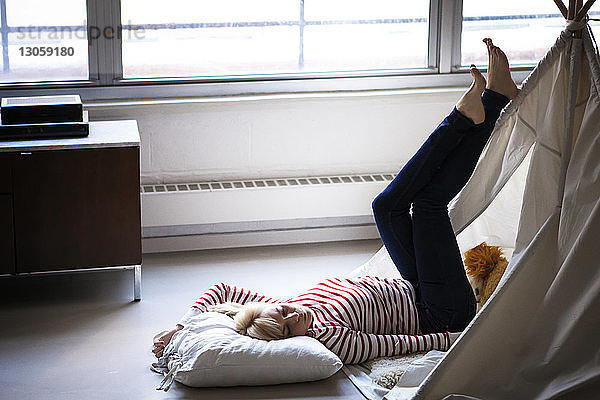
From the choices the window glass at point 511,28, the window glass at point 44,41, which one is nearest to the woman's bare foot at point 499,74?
the window glass at point 511,28

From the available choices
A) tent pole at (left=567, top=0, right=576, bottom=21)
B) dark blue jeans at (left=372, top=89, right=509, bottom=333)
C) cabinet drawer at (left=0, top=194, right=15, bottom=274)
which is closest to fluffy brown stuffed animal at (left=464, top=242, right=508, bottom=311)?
dark blue jeans at (left=372, top=89, right=509, bottom=333)

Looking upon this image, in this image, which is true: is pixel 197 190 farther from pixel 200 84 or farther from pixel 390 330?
pixel 390 330

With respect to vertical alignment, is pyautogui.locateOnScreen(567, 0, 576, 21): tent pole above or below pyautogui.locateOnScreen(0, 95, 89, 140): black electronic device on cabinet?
above

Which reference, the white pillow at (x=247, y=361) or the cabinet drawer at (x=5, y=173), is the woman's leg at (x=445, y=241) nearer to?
the white pillow at (x=247, y=361)

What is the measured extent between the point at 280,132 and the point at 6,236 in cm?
128

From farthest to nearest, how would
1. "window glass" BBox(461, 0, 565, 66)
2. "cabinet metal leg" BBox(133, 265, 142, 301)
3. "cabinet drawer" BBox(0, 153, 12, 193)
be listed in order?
"window glass" BBox(461, 0, 565, 66) → "cabinet metal leg" BBox(133, 265, 142, 301) → "cabinet drawer" BBox(0, 153, 12, 193)

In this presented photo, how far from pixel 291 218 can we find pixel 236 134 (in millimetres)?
431

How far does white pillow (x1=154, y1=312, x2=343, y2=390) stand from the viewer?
253cm

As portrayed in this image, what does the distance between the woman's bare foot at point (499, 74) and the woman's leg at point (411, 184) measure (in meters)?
0.03

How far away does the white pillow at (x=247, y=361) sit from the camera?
8.29 ft

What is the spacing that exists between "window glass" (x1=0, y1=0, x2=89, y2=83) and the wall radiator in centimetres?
61

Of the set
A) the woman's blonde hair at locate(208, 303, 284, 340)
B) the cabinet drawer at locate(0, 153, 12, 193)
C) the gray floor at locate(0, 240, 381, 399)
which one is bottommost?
the gray floor at locate(0, 240, 381, 399)

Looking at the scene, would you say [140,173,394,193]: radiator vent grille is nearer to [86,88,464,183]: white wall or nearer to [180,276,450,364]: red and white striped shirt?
[86,88,464,183]: white wall

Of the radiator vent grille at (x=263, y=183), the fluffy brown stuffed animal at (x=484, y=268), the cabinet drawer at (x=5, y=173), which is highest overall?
the cabinet drawer at (x=5, y=173)
